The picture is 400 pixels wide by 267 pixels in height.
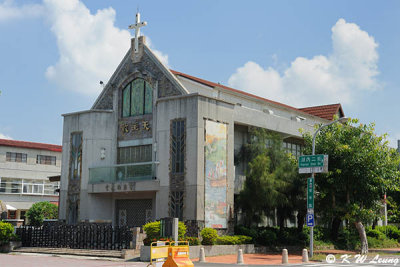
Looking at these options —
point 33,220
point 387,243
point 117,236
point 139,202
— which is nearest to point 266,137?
point 139,202

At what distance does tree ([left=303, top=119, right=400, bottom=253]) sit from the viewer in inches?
1089

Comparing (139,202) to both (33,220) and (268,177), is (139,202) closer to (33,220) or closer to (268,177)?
(268,177)

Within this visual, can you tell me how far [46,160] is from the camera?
58.2 m

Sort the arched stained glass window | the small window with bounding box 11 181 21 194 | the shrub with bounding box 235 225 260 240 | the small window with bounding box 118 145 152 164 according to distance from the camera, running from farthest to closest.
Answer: the small window with bounding box 11 181 21 194 → the arched stained glass window → the small window with bounding box 118 145 152 164 → the shrub with bounding box 235 225 260 240

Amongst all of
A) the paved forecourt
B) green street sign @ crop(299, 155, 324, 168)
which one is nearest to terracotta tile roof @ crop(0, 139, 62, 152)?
the paved forecourt

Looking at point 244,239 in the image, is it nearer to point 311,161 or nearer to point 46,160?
point 311,161

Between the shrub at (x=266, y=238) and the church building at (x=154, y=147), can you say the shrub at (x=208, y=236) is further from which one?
the shrub at (x=266, y=238)

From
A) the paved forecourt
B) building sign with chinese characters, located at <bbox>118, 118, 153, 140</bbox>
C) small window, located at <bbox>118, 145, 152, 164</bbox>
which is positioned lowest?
the paved forecourt

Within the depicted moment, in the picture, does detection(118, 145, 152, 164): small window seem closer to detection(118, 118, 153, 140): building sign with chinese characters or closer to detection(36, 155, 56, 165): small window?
detection(118, 118, 153, 140): building sign with chinese characters

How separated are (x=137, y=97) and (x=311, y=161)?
12844mm

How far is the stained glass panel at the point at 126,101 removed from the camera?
3356 cm

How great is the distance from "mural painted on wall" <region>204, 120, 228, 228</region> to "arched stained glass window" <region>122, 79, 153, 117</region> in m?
5.09

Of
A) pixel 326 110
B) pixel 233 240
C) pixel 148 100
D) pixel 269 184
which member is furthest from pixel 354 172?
pixel 326 110

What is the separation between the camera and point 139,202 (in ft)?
105
